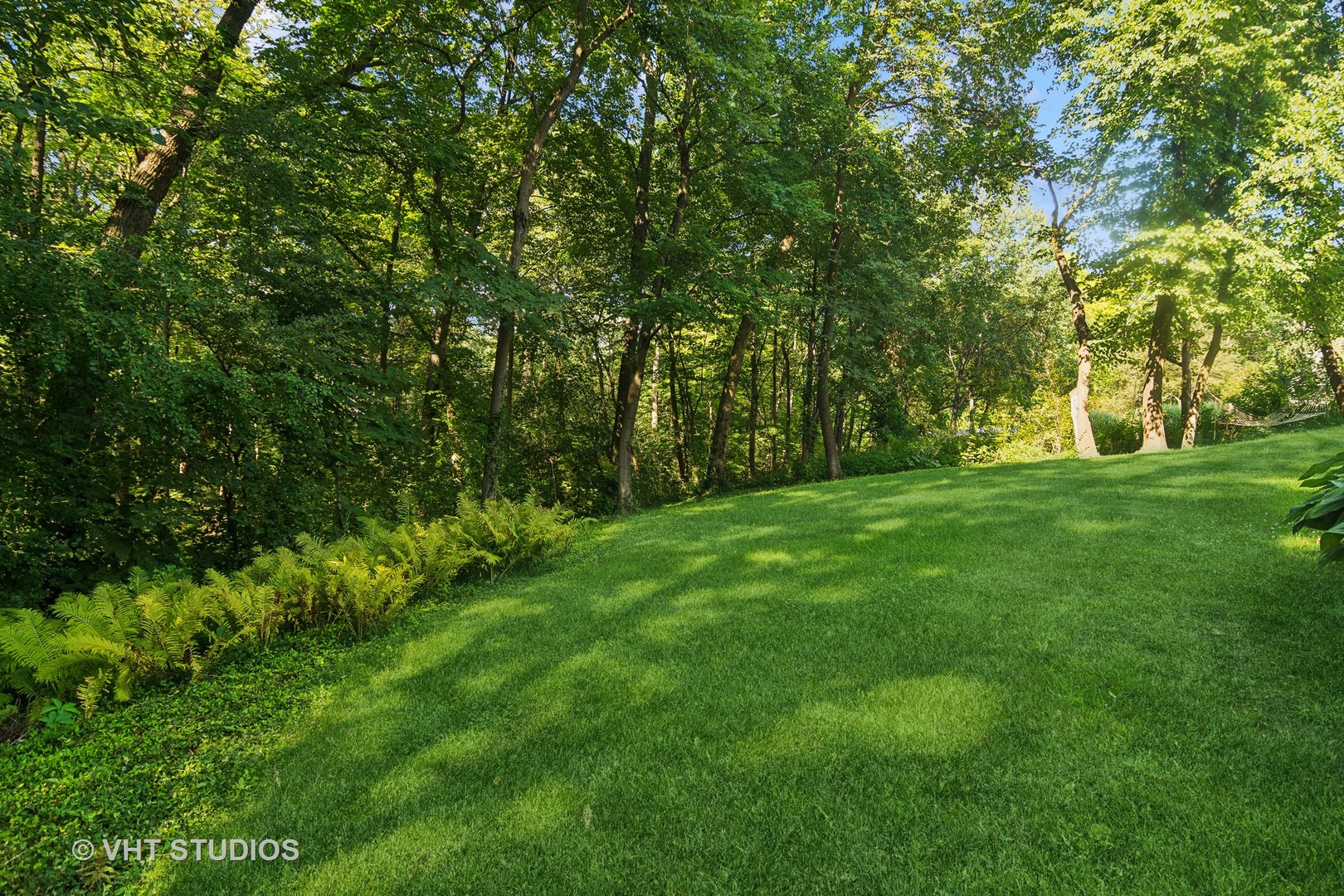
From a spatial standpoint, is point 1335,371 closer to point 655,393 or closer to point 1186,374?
point 1186,374

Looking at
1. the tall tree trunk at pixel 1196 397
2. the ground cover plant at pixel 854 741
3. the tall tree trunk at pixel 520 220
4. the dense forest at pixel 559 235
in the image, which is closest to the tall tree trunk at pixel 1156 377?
the dense forest at pixel 559 235

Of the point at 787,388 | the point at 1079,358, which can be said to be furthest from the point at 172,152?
the point at 1079,358

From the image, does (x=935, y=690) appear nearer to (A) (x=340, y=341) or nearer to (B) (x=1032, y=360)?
(A) (x=340, y=341)

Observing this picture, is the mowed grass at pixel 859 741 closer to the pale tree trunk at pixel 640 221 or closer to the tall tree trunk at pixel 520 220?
the tall tree trunk at pixel 520 220

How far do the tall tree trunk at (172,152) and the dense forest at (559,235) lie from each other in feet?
0.14

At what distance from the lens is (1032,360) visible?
21891mm

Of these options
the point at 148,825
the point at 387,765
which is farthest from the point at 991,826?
the point at 148,825

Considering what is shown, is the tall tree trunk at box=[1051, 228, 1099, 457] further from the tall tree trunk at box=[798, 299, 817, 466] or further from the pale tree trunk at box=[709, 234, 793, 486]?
the pale tree trunk at box=[709, 234, 793, 486]

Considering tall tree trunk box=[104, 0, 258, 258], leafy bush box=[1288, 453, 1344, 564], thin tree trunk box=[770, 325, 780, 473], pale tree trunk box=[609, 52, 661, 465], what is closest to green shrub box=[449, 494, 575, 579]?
tall tree trunk box=[104, 0, 258, 258]

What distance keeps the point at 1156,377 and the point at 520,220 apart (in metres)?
16.6

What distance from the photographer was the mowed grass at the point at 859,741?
6.23ft

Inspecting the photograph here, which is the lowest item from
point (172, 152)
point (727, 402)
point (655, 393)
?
point (727, 402)

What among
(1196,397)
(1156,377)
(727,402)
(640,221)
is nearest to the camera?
(640,221)

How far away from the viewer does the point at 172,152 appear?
6.79 metres
